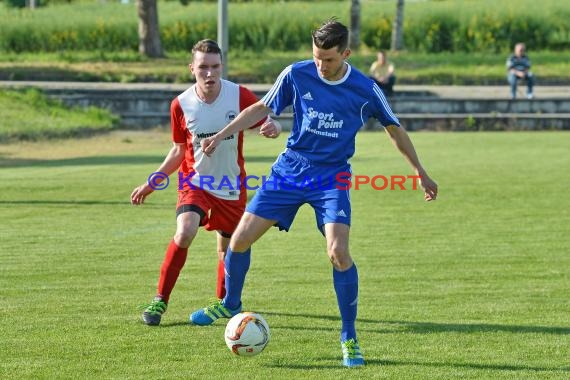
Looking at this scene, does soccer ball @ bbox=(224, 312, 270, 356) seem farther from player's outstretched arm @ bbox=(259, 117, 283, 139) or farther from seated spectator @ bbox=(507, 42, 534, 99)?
seated spectator @ bbox=(507, 42, 534, 99)

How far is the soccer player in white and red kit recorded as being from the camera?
27.1ft

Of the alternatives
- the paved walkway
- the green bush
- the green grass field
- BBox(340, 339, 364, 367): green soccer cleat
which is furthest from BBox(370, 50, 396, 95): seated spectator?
BBox(340, 339, 364, 367): green soccer cleat

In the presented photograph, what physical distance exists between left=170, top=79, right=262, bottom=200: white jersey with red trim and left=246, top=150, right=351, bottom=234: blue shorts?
1096 millimetres

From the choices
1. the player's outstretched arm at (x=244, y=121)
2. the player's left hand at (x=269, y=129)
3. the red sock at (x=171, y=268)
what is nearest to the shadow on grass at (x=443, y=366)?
the player's outstretched arm at (x=244, y=121)

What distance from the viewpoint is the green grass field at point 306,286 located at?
7.00 metres

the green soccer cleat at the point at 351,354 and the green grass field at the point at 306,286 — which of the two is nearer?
the green soccer cleat at the point at 351,354

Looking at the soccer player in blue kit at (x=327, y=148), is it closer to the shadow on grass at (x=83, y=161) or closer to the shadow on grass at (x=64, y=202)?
the shadow on grass at (x=64, y=202)

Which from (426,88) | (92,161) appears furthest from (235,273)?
(426,88)

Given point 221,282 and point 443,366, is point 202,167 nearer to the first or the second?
point 221,282

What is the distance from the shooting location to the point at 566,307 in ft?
28.6

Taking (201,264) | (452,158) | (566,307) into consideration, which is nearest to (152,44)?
(452,158)

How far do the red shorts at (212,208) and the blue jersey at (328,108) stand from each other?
1.33 metres

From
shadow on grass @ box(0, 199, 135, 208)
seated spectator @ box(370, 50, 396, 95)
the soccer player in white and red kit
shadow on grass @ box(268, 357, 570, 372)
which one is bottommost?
seated spectator @ box(370, 50, 396, 95)

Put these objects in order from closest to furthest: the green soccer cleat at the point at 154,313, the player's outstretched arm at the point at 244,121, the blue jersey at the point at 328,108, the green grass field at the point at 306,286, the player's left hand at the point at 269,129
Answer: the green grass field at the point at 306,286, the blue jersey at the point at 328,108, the player's outstretched arm at the point at 244,121, the player's left hand at the point at 269,129, the green soccer cleat at the point at 154,313
